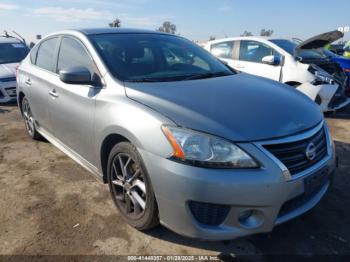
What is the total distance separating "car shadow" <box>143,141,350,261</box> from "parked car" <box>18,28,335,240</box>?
353mm

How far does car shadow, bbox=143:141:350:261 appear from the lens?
2432mm

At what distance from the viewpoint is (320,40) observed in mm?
6391

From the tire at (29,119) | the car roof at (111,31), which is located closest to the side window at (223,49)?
the car roof at (111,31)

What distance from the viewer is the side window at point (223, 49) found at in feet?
23.8

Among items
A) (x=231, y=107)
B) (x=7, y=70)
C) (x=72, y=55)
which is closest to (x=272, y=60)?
(x=72, y=55)

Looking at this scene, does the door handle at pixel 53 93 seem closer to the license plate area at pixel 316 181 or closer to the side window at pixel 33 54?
the side window at pixel 33 54

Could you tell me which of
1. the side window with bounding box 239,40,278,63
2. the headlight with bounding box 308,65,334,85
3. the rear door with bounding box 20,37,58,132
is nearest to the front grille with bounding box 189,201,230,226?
the rear door with bounding box 20,37,58,132

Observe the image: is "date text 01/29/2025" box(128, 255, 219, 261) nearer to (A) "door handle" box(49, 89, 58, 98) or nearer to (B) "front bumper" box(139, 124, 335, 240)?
(B) "front bumper" box(139, 124, 335, 240)

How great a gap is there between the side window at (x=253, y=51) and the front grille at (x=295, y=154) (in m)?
4.55

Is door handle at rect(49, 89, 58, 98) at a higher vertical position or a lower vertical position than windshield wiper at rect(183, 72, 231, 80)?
lower

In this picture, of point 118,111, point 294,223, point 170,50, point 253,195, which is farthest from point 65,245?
point 170,50

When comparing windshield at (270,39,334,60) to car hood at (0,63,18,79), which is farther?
car hood at (0,63,18,79)

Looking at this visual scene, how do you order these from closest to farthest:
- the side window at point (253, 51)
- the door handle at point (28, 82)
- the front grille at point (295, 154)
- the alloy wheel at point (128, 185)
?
the front grille at point (295, 154), the alloy wheel at point (128, 185), the door handle at point (28, 82), the side window at point (253, 51)

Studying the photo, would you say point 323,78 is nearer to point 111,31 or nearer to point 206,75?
point 206,75
